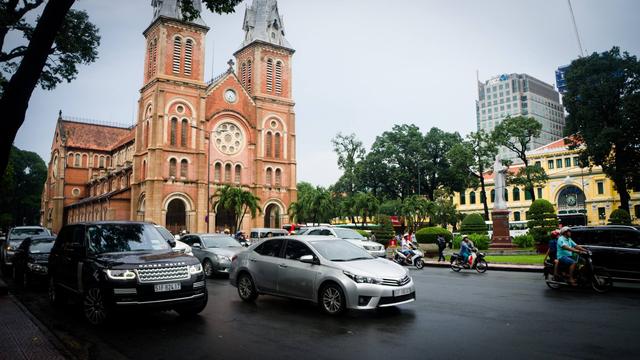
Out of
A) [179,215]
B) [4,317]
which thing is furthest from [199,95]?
[4,317]

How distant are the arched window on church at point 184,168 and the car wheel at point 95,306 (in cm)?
3902

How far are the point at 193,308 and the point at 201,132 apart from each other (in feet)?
135

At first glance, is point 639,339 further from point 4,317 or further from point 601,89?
point 601,89

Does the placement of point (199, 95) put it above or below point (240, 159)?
above

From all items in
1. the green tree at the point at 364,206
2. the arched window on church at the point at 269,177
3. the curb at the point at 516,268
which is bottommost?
the curb at the point at 516,268

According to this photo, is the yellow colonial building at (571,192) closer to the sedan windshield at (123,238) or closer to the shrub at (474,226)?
the shrub at (474,226)

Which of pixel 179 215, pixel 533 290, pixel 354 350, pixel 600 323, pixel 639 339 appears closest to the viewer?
pixel 354 350

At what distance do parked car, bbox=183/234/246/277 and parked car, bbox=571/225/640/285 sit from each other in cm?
1068

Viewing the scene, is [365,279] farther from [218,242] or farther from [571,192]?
[571,192]

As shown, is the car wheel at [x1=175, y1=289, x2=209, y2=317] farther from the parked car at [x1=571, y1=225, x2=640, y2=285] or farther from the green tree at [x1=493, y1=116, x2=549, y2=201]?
the green tree at [x1=493, y1=116, x2=549, y2=201]

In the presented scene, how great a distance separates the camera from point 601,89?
124 ft

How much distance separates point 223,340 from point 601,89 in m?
41.0

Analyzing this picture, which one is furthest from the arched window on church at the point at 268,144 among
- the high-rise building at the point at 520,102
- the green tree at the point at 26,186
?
the high-rise building at the point at 520,102

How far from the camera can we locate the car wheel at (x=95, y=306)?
7.33 m
